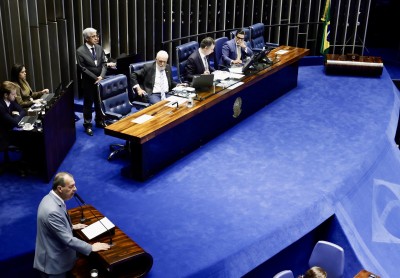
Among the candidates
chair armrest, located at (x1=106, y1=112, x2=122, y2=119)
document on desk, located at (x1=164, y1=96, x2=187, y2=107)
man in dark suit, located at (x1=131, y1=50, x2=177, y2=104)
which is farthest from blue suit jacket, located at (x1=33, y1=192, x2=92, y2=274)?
man in dark suit, located at (x1=131, y1=50, x2=177, y2=104)

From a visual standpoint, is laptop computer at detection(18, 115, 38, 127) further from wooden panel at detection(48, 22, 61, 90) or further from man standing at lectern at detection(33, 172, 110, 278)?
man standing at lectern at detection(33, 172, 110, 278)

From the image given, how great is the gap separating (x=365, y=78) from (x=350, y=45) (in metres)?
1.83

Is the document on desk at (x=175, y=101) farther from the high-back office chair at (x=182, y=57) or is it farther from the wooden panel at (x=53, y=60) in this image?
the wooden panel at (x=53, y=60)

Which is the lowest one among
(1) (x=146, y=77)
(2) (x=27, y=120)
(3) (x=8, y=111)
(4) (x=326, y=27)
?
(2) (x=27, y=120)

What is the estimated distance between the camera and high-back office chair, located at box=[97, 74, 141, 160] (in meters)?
6.13

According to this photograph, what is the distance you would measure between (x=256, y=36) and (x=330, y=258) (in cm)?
616

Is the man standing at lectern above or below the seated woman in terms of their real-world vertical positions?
below

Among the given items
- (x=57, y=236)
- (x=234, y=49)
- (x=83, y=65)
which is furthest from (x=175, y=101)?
(x=57, y=236)

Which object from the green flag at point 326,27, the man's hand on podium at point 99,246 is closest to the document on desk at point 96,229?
the man's hand on podium at point 99,246

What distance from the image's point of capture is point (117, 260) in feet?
12.3

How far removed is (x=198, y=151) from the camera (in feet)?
21.5

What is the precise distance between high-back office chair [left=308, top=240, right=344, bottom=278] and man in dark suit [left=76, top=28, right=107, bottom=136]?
3568mm

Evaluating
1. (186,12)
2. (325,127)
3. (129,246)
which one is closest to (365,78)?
(325,127)

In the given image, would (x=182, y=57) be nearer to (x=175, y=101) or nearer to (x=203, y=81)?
(x=203, y=81)
